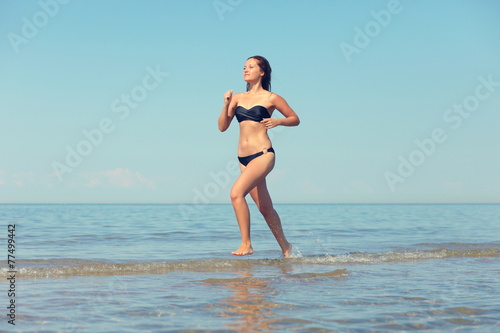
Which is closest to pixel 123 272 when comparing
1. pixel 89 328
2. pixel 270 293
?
pixel 270 293

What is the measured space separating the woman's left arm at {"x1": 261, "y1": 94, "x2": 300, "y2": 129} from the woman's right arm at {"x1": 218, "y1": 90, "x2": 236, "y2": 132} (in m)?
0.50

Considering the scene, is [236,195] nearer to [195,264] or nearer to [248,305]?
[195,264]

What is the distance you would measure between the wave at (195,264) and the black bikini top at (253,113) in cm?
187

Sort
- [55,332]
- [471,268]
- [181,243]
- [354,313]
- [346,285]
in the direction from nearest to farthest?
[55,332] < [354,313] < [346,285] < [471,268] < [181,243]

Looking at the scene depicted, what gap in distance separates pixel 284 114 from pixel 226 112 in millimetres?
769

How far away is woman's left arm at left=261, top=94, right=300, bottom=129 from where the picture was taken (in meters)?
7.27

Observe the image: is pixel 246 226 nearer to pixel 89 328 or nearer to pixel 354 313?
pixel 354 313

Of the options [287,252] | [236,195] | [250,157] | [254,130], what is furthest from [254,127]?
[287,252]

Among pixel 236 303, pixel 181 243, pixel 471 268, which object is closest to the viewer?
pixel 236 303

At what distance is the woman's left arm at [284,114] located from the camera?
7273 millimetres

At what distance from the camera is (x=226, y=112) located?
7598mm

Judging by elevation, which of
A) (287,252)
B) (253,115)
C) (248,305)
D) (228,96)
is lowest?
(248,305)

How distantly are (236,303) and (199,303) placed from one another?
291 mm

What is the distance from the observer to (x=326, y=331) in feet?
11.8
